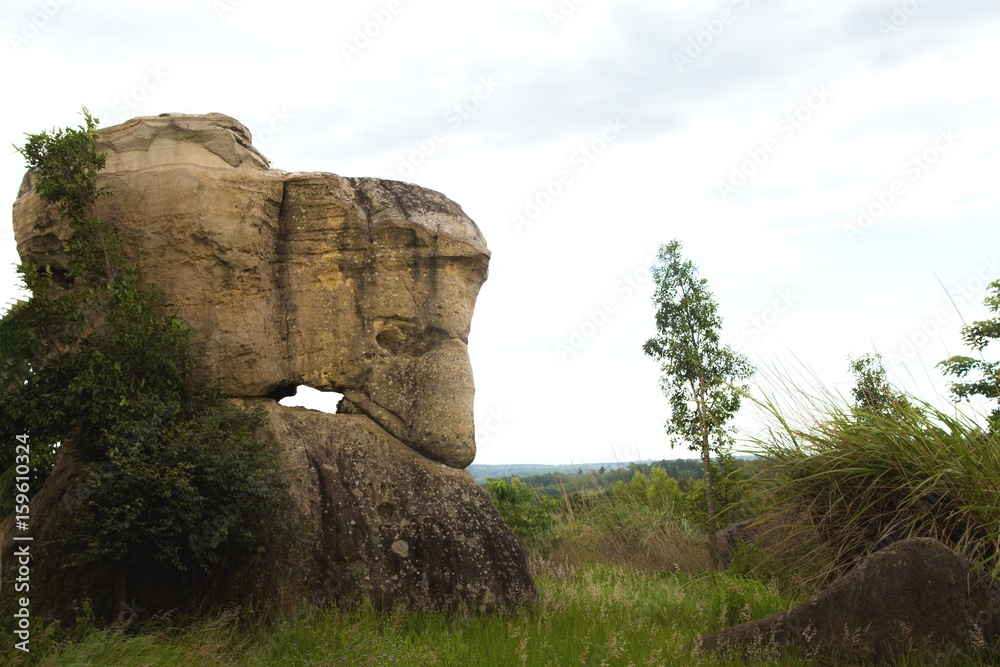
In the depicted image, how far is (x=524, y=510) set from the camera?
1384cm

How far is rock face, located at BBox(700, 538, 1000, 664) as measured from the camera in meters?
6.56

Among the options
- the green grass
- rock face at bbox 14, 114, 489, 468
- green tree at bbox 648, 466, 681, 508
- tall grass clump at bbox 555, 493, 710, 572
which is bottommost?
the green grass

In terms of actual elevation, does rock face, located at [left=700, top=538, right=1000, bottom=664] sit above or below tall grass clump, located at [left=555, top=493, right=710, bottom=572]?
below

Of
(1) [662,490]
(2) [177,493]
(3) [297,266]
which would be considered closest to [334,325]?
(3) [297,266]

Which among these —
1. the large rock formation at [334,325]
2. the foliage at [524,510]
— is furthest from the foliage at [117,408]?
the foliage at [524,510]

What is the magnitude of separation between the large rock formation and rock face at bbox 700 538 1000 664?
3.22 m

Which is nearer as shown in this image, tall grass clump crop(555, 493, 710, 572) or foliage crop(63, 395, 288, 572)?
foliage crop(63, 395, 288, 572)

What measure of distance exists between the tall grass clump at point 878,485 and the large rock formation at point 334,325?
287cm

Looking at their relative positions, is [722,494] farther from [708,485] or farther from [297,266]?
[297,266]

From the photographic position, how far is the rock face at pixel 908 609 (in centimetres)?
656

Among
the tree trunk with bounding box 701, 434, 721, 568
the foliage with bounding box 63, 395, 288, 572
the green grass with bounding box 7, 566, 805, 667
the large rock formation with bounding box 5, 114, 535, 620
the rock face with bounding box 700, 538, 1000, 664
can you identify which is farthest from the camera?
the tree trunk with bounding box 701, 434, 721, 568

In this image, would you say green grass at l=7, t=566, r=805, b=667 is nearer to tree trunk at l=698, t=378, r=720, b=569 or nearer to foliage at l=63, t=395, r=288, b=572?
foliage at l=63, t=395, r=288, b=572

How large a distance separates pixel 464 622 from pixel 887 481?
419 cm

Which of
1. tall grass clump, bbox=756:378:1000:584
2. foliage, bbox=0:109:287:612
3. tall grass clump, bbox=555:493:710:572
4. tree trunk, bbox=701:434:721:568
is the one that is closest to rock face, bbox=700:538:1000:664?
tall grass clump, bbox=756:378:1000:584
